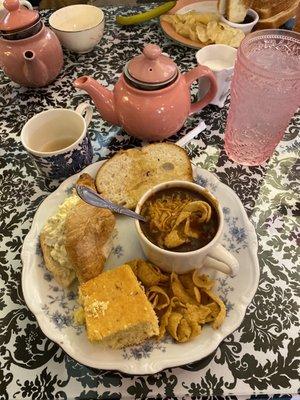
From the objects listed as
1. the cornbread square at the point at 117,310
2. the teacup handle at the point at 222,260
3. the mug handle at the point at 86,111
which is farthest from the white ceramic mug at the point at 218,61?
the cornbread square at the point at 117,310

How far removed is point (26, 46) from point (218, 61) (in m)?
0.62

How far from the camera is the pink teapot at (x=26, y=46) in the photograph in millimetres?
1152

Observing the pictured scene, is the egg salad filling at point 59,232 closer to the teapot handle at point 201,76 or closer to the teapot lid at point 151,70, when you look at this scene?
the teapot lid at point 151,70

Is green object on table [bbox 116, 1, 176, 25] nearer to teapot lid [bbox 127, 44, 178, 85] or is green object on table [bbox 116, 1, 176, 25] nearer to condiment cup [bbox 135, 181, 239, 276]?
teapot lid [bbox 127, 44, 178, 85]

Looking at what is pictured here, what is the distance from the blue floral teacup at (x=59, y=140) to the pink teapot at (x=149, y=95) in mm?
75

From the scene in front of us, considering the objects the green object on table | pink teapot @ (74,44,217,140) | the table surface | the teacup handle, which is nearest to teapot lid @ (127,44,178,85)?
pink teapot @ (74,44,217,140)

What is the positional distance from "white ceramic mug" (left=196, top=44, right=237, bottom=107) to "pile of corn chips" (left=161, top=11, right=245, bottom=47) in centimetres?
13

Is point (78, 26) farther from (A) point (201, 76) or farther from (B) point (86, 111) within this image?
(A) point (201, 76)

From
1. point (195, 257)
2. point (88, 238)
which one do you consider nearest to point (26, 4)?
point (88, 238)

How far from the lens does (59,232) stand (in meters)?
0.85

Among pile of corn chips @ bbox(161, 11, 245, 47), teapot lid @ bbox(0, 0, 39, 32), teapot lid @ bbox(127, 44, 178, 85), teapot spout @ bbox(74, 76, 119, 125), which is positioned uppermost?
teapot lid @ bbox(0, 0, 39, 32)

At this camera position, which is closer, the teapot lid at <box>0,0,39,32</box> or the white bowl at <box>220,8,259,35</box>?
the teapot lid at <box>0,0,39,32</box>

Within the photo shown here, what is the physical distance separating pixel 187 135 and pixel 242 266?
47 centimetres

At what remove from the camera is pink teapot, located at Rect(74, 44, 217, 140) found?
994 mm
